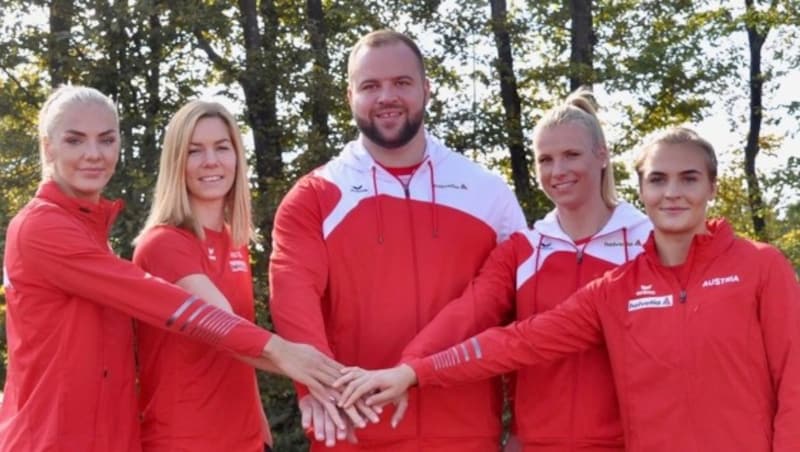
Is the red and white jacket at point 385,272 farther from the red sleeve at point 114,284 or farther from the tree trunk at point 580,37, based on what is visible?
the tree trunk at point 580,37

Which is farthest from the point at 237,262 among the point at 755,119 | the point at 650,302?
the point at 755,119

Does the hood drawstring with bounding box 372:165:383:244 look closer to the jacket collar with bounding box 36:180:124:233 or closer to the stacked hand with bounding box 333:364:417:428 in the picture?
the stacked hand with bounding box 333:364:417:428

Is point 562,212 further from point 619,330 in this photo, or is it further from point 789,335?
point 789,335

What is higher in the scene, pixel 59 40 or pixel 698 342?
pixel 59 40

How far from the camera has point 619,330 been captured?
154 inches

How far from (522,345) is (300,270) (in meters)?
0.96

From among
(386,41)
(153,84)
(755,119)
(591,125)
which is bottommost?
(591,125)

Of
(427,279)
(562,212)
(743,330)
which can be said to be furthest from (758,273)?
(427,279)

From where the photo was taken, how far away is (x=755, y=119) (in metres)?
19.6

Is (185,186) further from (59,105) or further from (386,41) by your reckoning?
(386,41)

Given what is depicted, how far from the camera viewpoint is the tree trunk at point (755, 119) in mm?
18500

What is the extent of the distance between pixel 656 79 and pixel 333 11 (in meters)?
5.06

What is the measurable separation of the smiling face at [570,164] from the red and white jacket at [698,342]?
0.39 meters

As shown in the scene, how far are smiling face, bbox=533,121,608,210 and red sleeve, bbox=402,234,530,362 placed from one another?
0.26 meters
